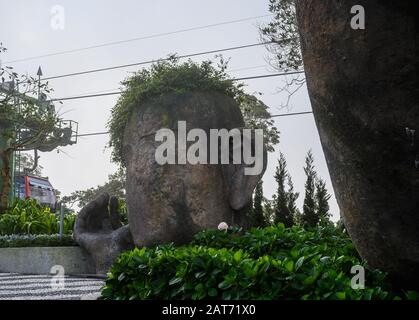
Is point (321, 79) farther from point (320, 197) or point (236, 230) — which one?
point (320, 197)

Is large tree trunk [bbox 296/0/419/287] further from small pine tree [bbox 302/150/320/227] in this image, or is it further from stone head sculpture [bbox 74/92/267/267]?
small pine tree [bbox 302/150/320/227]

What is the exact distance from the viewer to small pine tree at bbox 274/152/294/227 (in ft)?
39.6

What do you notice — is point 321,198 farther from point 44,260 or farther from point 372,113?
point 372,113

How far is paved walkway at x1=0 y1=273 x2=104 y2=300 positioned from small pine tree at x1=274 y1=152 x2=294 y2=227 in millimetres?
5187

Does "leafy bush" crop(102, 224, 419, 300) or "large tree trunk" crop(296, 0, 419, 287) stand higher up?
"large tree trunk" crop(296, 0, 419, 287)

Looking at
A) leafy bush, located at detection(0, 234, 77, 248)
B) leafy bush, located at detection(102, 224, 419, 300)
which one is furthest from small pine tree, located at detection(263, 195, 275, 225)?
leafy bush, located at detection(102, 224, 419, 300)

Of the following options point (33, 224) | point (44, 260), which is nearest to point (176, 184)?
point (44, 260)

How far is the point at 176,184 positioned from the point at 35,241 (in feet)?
20.4

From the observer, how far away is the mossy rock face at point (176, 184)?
18.1ft

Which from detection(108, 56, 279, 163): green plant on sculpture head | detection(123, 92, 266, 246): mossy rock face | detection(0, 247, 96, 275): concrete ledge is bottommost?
detection(0, 247, 96, 275): concrete ledge

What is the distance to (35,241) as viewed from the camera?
35.0 ft

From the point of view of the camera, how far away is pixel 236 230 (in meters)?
4.61
